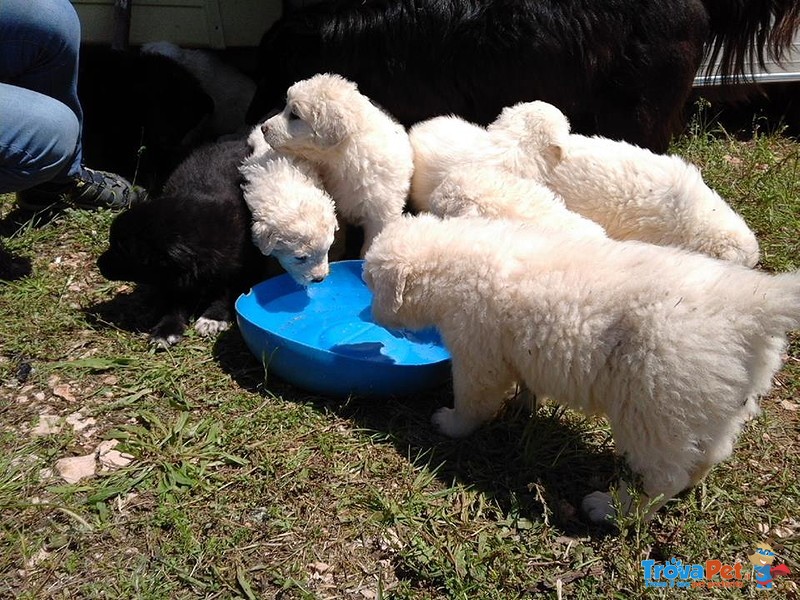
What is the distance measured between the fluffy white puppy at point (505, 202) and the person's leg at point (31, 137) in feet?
6.51

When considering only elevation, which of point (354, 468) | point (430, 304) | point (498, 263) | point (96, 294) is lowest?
point (96, 294)

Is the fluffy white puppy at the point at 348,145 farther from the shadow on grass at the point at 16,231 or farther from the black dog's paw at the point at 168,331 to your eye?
the shadow on grass at the point at 16,231

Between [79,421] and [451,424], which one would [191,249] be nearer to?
[79,421]

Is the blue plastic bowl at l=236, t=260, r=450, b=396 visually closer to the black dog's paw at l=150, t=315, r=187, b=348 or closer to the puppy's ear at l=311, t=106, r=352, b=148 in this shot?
the black dog's paw at l=150, t=315, r=187, b=348

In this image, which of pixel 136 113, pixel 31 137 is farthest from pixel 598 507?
pixel 136 113

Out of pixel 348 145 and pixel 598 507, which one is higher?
pixel 348 145

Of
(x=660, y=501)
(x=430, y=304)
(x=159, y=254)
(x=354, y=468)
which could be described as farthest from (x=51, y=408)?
(x=660, y=501)

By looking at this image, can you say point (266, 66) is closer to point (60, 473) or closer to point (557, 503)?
point (60, 473)

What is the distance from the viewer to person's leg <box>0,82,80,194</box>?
350 centimetres

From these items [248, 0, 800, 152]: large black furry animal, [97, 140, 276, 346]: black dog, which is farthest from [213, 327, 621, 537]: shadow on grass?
[248, 0, 800, 152]: large black furry animal

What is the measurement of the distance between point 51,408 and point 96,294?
881mm

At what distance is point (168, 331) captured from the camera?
3.40 meters

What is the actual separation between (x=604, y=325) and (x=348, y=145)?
179 centimetres

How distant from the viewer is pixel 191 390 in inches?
123
